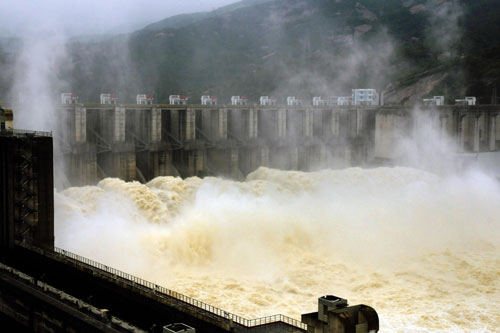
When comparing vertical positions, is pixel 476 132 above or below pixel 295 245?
above

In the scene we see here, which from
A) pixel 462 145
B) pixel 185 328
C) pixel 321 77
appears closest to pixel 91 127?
pixel 185 328

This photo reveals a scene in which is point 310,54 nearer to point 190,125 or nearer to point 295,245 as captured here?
point 190,125

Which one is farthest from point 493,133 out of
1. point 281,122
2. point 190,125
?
point 190,125

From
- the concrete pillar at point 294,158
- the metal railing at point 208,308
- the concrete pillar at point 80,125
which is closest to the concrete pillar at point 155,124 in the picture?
the concrete pillar at point 80,125

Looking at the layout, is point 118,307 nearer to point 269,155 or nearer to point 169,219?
point 169,219

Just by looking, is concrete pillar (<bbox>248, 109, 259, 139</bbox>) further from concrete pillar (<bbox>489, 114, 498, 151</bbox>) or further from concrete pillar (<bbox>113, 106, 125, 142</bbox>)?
concrete pillar (<bbox>489, 114, 498, 151</bbox>)

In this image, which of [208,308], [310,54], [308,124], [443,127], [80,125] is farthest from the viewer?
[310,54]
